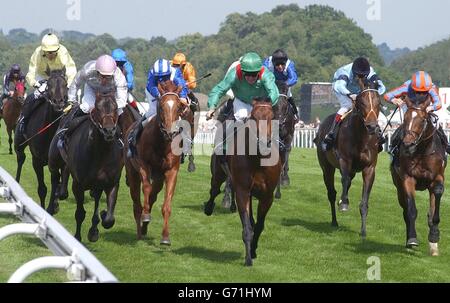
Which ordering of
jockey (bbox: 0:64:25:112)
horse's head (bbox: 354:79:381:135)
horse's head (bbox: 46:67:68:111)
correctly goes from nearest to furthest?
horse's head (bbox: 354:79:381:135) < horse's head (bbox: 46:67:68:111) < jockey (bbox: 0:64:25:112)

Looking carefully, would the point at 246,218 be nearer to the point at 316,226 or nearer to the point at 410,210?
the point at 410,210

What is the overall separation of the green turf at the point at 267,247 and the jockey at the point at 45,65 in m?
1.60

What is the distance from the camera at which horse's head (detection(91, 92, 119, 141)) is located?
10.2 m

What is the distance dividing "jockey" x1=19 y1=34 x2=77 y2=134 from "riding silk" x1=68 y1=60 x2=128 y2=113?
6.18 feet

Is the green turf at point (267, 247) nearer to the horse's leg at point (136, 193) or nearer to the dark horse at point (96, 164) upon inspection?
the horse's leg at point (136, 193)

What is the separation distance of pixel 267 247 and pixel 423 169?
1.95 meters

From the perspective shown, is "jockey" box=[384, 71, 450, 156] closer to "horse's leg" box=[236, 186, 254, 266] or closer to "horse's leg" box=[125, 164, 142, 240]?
"horse's leg" box=[236, 186, 254, 266]

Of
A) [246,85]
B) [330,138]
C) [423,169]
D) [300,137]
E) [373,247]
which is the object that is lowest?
[300,137]

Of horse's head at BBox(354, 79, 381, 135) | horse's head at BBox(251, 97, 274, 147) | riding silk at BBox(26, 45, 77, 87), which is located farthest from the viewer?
riding silk at BBox(26, 45, 77, 87)

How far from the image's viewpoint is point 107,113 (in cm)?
1027

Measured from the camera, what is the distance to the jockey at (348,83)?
12609 millimetres

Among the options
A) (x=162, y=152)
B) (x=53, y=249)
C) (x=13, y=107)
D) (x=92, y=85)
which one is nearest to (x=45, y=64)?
(x=92, y=85)

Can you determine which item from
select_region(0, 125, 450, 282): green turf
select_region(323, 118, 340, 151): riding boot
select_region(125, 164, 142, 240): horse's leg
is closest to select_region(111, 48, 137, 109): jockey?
select_region(0, 125, 450, 282): green turf
